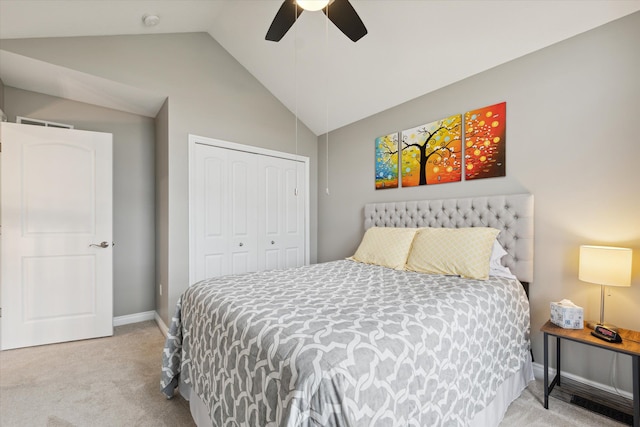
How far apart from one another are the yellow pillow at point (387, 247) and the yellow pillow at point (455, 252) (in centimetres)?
9

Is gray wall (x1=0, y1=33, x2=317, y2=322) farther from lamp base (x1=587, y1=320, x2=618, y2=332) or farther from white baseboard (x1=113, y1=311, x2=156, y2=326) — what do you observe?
lamp base (x1=587, y1=320, x2=618, y2=332)

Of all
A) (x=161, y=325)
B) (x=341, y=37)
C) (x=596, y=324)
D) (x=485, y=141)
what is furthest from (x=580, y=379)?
(x=161, y=325)

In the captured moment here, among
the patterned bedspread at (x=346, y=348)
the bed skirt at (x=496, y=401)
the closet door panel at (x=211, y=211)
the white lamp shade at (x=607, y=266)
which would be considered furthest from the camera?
the closet door panel at (x=211, y=211)

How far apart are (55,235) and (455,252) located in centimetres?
→ 366

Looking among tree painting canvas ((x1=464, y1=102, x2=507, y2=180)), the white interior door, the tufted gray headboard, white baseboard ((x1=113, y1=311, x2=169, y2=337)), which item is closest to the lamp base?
the tufted gray headboard

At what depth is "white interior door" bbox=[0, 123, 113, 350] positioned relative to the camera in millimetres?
2635

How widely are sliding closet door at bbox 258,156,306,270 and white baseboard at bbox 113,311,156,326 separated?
1.42 meters

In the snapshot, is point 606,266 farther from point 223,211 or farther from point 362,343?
point 223,211

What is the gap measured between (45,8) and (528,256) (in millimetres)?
4001

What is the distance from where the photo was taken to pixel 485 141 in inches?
98.2

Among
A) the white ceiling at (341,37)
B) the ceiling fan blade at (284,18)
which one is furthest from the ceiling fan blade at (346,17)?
the white ceiling at (341,37)

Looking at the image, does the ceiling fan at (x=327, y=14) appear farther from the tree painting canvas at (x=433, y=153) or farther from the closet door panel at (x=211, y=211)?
the closet door panel at (x=211, y=211)

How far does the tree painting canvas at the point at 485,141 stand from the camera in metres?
2.40

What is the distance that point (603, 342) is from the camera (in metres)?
1.64
